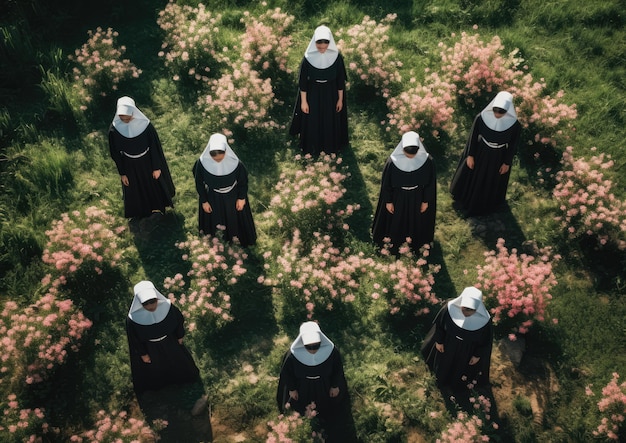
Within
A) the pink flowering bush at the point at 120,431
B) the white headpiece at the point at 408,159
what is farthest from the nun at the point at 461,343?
the pink flowering bush at the point at 120,431

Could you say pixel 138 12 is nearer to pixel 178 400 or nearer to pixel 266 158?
pixel 266 158

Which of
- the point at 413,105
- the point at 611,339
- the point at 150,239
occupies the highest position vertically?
the point at 413,105

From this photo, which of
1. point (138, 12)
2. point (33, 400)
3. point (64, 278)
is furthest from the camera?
point (138, 12)

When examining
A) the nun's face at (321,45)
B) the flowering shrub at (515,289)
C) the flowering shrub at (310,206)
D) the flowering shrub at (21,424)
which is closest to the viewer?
the flowering shrub at (21,424)

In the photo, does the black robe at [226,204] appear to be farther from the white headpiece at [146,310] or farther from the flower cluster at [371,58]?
the flower cluster at [371,58]

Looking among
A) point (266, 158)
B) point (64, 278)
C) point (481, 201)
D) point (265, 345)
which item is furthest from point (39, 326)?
point (481, 201)

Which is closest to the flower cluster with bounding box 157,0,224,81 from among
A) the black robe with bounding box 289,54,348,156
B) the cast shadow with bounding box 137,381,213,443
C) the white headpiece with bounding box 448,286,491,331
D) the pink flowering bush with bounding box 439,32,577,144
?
the black robe with bounding box 289,54,348,156

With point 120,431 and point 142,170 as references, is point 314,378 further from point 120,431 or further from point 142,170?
point 142,170

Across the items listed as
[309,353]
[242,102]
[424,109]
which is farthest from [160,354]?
[424,109]
